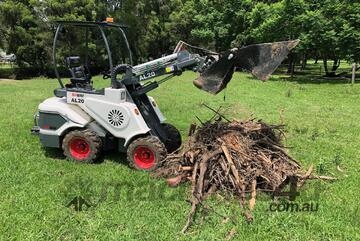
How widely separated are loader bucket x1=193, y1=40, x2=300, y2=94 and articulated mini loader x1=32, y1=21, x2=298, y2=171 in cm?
1

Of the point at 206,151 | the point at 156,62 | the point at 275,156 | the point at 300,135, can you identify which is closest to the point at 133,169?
the point at 206,151

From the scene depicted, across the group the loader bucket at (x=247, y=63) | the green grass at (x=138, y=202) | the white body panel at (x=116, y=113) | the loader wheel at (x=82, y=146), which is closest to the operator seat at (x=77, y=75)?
the white body panel at (x=116, y=113)

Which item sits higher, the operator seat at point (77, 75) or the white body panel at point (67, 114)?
the operator seat at point (77, 75)

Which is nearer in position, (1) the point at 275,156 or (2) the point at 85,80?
(1) the point at 275,156

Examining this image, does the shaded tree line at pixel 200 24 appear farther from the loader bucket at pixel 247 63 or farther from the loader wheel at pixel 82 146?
the loader bucket at pixel 247 63

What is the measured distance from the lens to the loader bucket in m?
4.62

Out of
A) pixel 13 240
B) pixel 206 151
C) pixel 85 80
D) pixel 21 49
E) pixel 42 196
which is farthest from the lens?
pixel 21 49

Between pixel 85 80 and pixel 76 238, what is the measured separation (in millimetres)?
3039

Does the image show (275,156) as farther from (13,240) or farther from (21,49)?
(21,49)

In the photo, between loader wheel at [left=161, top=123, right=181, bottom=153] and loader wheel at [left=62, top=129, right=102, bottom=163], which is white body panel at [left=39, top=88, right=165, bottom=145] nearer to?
loader wheel at [left=62, top=129, right=102, bottom=163]

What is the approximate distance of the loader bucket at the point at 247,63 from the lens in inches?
182

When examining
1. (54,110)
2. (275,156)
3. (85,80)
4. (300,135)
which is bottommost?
(300,135)

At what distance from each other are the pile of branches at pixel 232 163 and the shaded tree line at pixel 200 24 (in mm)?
6922

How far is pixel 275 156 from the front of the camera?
5.17m
